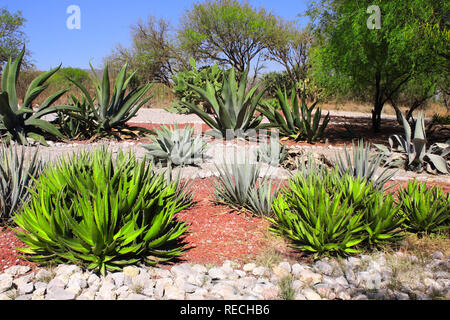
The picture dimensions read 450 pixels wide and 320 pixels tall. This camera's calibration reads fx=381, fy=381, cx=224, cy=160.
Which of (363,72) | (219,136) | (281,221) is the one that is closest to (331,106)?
(363,72)

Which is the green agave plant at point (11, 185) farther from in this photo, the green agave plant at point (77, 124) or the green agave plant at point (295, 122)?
the green agave plant at point (295, 122)

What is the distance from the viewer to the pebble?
255 centimetres

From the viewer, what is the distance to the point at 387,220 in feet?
10.4

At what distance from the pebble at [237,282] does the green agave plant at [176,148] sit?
3.08 meters

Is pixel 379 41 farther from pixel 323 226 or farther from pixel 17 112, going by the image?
pixel 17 112

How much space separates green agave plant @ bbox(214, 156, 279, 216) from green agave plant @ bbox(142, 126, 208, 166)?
165cm

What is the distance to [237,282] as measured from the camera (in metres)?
2.75

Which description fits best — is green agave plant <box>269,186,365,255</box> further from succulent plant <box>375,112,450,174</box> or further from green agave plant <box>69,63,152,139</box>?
green agave plant <box>69,63,152,139</box>

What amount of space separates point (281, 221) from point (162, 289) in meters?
1.38

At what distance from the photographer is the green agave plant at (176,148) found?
5.90m

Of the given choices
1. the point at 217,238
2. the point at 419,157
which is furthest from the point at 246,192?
the point at 419,157

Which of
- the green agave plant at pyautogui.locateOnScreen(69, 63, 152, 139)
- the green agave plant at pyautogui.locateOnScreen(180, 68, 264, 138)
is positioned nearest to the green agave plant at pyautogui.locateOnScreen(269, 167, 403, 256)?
the green agave plant at pyautogui.locateOnScreen(180, 68, 264, 138)

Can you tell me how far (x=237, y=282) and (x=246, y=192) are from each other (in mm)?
1462

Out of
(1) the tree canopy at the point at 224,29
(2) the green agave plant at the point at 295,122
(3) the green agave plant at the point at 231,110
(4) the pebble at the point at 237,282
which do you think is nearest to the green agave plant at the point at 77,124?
(3) the green agave plant at the point at 231,110
